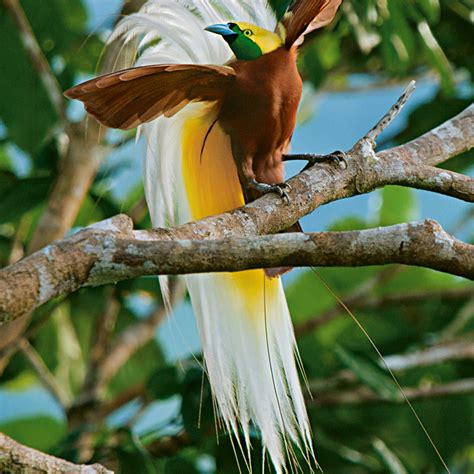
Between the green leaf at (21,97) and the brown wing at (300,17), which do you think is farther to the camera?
the green leaf at (21,97)

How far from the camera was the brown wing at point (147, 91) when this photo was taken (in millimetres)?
1366

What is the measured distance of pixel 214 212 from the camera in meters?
1.73

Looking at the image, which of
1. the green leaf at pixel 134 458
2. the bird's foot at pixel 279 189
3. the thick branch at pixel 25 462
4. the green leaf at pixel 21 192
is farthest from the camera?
the green leaf at pixel 21 192

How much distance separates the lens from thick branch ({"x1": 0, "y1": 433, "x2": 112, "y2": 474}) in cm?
126

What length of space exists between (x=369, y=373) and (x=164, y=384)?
1.67 feet

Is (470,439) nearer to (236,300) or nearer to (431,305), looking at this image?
(431,305)

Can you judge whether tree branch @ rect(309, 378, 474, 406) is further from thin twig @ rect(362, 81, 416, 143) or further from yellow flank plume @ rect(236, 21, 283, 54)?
yellow flank plume @ rect(236, 21, 283, 54)

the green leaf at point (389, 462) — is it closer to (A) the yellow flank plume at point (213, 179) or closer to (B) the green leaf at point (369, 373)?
(B) the green leaf at point (369, 373)

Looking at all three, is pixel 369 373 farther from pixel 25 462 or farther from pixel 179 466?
pixel 25 462

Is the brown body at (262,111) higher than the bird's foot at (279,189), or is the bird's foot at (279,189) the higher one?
the brown body at (262,111)

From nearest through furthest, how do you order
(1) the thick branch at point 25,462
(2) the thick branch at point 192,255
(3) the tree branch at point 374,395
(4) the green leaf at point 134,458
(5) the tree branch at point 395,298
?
(2) the thick branch at point 192,255 < (1) the thick branch at point 25,462 < (4) the green leaf at point 134,458 < (3) the tree branch at point 374,395 < (5) the tree branch at point 395,298

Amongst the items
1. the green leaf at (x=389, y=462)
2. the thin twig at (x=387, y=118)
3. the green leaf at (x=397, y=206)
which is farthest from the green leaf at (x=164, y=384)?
the green leaf at (x=397, y=206)

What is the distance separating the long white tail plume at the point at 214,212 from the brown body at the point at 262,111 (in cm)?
4

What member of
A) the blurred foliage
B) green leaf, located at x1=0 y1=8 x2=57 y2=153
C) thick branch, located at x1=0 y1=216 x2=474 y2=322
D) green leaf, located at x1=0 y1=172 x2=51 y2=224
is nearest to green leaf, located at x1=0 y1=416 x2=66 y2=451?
the blurred foliage
